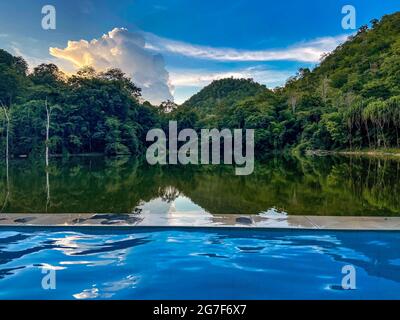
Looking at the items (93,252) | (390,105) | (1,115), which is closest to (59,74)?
(1,115)

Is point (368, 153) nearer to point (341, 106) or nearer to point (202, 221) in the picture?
point (341, 106)

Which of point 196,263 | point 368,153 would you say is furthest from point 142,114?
point 196,263

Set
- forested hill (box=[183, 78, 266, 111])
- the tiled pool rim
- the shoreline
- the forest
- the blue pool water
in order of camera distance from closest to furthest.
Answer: the blue pool water < the tiled pool rim < the shoreline < the forest < forested hill (box=[183, 78, 266, 111])

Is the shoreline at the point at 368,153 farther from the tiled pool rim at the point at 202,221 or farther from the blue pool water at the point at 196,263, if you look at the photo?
the blue pool water at the point at 196,263

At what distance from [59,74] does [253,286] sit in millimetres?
41877

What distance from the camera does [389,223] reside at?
5.37 meters

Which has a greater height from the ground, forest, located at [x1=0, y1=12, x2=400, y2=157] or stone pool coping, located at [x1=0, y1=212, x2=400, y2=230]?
forest, located at [x1=0, y1=12, x2=400, y2=157]

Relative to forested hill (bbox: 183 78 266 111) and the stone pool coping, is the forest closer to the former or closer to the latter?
forested hill (bbox: 183 78 266 111)

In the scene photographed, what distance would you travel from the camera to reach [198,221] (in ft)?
18.5

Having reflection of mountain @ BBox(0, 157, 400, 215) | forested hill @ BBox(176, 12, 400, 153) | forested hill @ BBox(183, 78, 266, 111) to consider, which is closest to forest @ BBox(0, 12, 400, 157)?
forested hill @ BBox(176, 12, 400, 153)

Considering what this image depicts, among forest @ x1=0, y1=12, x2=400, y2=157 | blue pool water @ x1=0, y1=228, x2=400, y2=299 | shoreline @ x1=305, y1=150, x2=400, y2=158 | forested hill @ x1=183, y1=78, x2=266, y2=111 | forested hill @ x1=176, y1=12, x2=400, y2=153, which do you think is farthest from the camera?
forested hill @ x1=183, y1=78, x2=266, y2=111

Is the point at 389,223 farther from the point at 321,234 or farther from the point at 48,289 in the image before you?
the point at 48,289

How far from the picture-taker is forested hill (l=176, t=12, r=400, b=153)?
34.0 m

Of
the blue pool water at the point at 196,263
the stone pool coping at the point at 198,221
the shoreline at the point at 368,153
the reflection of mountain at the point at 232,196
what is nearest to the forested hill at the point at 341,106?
the shoreline at the point at 368,153
